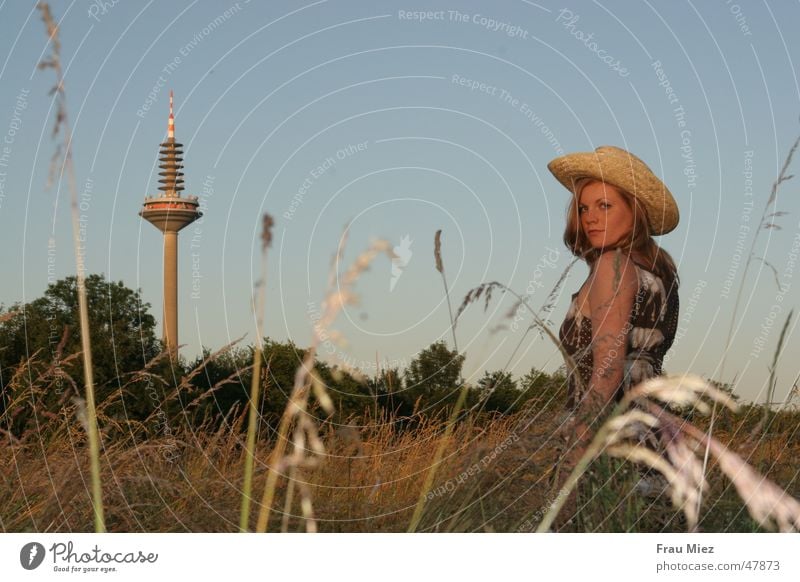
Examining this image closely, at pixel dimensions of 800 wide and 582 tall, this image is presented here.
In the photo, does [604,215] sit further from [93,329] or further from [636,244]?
[93,329]

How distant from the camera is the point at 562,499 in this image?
2.96 metres

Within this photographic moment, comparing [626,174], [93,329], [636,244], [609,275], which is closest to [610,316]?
[609,275]

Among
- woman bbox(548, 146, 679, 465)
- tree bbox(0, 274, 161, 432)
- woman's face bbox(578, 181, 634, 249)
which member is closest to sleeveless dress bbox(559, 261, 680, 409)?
woman bbox(548, 146, 679, 465)

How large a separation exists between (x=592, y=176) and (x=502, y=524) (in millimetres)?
1607

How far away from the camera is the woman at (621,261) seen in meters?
3.79

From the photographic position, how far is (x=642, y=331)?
3.96 metres

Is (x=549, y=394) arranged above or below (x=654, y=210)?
below

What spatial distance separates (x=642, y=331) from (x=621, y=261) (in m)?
0.34

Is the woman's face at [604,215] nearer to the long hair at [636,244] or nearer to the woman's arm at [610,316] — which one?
the long hair at [636,244]

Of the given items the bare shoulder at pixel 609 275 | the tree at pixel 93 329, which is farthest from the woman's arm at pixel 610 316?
the tree at pixel 93 329

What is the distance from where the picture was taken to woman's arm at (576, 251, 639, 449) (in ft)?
11.4

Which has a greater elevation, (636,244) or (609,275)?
(636,244)
